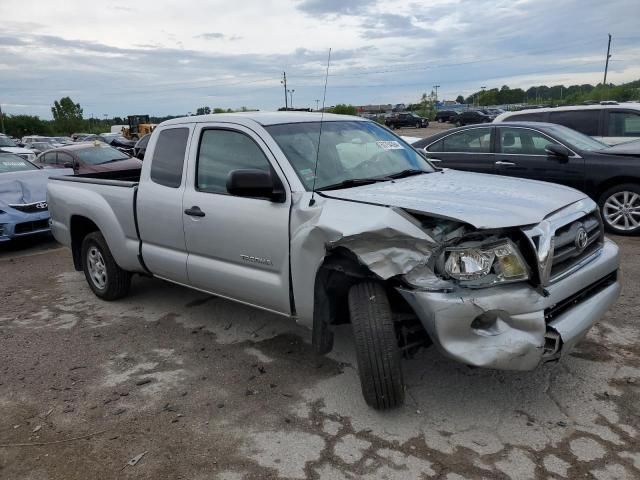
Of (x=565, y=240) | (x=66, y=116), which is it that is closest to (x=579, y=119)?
(x=565, y=240)

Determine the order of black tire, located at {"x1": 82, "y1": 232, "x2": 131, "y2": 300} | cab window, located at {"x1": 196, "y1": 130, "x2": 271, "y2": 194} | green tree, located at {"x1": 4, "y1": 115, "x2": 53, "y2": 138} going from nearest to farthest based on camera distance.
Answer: cab window, located at {"x1": 196, "y1": 130, "x2": 271, "y2": 194}
black tire, located at {"x1": 82, "y1": 232, "x2": 131, "y2": 300}
green tree, located at {"x1": 4, "y1": 115, "x2": 53, "y2": 138}

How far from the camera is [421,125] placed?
4966 centimetres

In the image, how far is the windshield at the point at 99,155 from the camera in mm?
13250

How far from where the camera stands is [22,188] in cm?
867

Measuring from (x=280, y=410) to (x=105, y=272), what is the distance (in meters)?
3.04

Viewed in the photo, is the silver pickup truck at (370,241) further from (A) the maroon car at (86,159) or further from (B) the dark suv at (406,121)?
(B) the dark suv at (406,121)

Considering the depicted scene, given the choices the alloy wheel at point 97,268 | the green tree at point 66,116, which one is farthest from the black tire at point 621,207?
the green tree at point 66,116

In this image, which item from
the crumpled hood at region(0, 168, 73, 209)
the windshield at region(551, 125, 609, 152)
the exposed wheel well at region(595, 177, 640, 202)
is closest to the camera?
the exposed wheel well at region(595, 177, 640, 202)

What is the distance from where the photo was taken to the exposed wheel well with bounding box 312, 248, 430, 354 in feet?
10.7

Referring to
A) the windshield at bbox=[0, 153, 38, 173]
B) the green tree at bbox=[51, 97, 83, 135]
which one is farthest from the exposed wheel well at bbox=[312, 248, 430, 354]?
the green tree at bbox=[51, 97, 83, 135]

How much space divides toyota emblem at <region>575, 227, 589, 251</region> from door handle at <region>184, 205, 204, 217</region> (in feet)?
8.80

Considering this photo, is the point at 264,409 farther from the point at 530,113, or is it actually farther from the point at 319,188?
the point at 530,113

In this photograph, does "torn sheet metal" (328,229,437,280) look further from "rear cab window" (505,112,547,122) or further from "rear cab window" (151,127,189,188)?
"rear cab window" (505,112,547,122)

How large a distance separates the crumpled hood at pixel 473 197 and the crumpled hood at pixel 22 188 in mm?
6658
